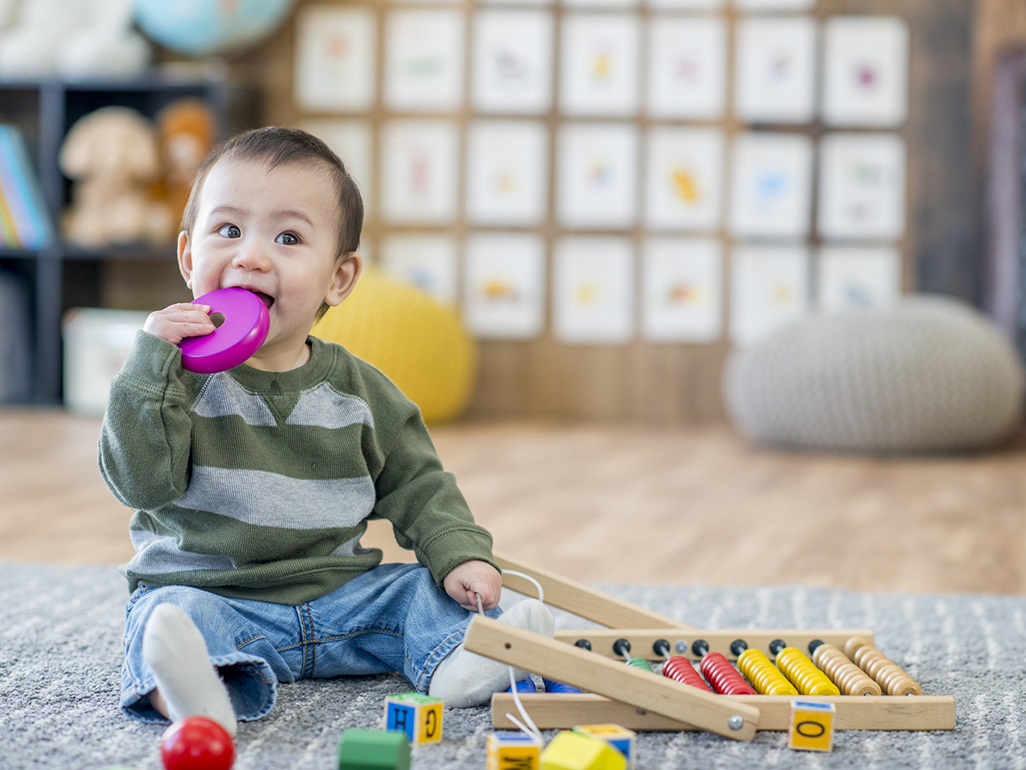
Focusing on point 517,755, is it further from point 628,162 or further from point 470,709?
point 628,162

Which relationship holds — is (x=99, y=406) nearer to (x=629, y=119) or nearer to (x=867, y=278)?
(x=629, y=119)

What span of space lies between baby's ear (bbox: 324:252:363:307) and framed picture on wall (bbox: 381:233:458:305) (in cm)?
222

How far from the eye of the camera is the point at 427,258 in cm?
309

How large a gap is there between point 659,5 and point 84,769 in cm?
277

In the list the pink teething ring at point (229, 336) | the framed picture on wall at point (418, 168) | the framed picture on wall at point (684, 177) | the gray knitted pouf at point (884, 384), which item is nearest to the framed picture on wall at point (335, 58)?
the framed picture on wall at point (418, 168)

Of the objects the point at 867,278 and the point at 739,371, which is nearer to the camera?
the point at 739,371

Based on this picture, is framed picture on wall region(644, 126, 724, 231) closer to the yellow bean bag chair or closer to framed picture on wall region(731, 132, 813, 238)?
framed picture on wall region(731, 132, 813, 238)

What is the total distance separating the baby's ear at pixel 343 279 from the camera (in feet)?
2.80

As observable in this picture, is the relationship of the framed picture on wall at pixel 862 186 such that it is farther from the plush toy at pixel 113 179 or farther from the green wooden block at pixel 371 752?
the green wooden block at pixel 371 752

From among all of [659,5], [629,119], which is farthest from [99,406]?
[659,5]

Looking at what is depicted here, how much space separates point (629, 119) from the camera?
306 centimetres

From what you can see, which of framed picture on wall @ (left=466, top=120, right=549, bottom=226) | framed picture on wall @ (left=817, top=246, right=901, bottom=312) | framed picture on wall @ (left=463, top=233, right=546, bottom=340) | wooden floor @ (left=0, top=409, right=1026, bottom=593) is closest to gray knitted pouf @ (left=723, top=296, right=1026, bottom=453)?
wooden floor @ (left=0, top=409, right=1026, bottom=593)

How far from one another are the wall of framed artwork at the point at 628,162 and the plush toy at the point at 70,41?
0.39 metres

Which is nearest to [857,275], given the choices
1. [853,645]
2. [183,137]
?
[183,137]
